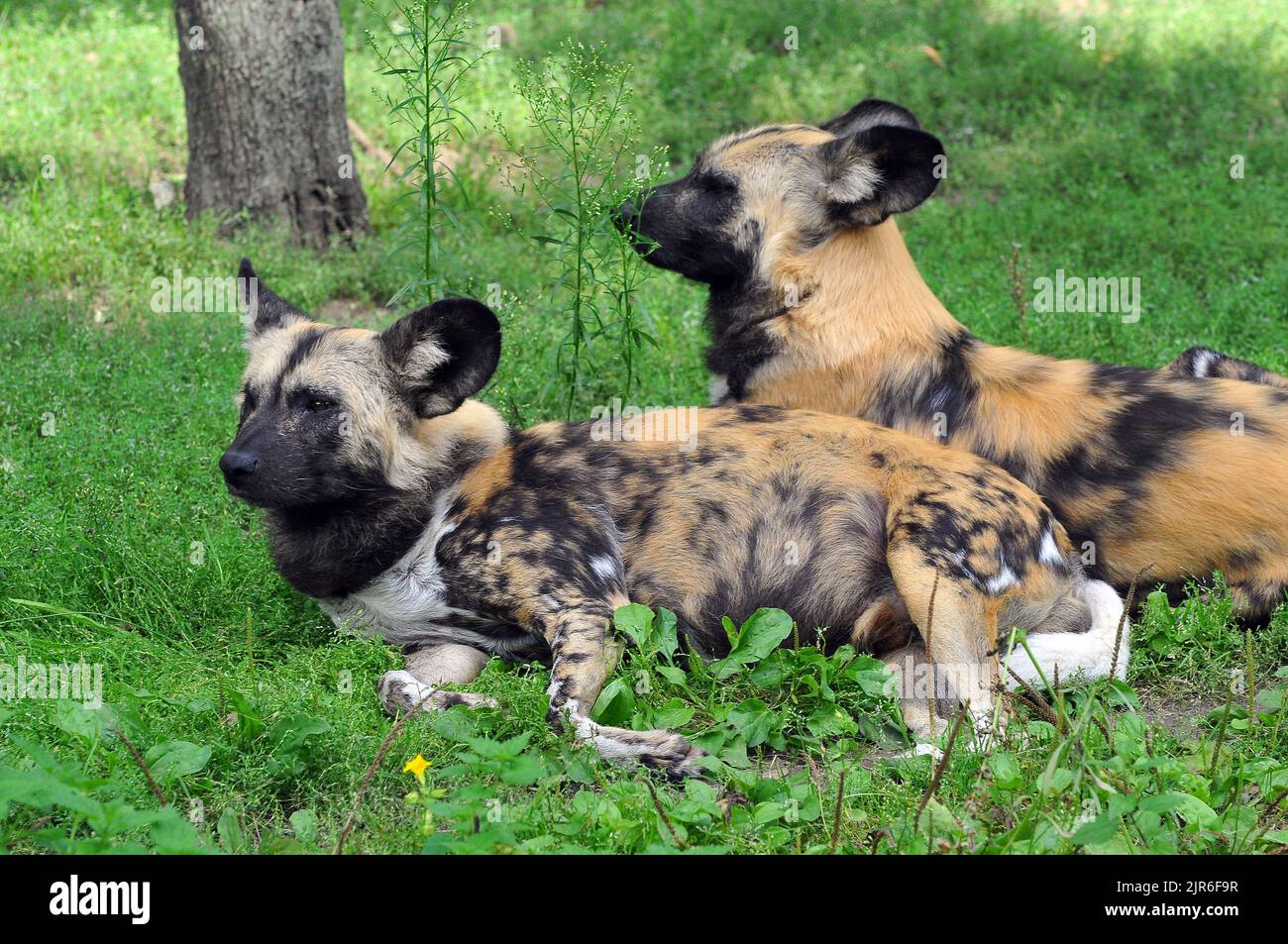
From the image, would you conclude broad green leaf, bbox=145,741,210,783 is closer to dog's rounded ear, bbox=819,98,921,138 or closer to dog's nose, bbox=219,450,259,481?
dog's nose, bbox=219,450,259,481

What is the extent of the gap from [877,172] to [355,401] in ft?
6.67

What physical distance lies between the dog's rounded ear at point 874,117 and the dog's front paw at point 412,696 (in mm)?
2745

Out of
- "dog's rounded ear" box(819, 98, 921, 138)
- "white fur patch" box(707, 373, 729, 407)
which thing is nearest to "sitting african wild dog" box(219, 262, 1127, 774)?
"white fur patch" box(707, 373, 729, 407)

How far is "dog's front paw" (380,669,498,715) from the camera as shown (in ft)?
12.3

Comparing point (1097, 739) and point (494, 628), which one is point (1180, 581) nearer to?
point (1097, 739)

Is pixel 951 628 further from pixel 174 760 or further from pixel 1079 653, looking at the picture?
pixel 174 760

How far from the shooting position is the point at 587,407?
5.52 metres

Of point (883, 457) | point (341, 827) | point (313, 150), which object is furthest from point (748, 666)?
point (313, 150)

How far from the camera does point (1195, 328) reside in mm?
6395

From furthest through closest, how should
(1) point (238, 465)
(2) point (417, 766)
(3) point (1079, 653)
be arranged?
(1) point (238, 465), (3) point (1079, 653), (2) point (417, 766)

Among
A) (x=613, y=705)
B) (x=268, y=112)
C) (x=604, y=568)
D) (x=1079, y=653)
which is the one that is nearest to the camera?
(x=613, y=705)

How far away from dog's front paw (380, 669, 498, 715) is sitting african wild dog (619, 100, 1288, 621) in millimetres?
1683

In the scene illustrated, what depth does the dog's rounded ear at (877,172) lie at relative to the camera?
470cm

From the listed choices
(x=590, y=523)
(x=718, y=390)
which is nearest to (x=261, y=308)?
(x=590, y=523)
